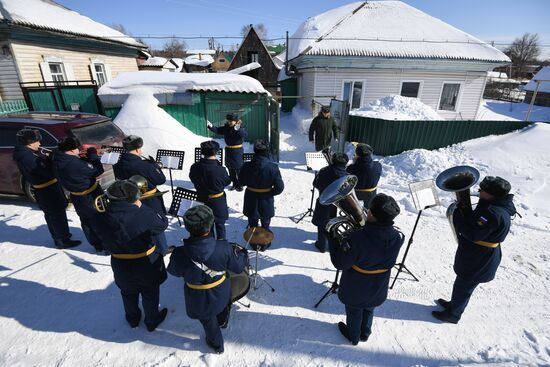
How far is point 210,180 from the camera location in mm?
4328

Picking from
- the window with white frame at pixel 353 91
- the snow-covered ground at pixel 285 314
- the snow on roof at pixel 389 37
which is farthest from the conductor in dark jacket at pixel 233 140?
the window with white frame at pixel 353 91

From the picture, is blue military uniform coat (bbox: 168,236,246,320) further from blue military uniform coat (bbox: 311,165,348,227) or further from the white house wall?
the white house wall

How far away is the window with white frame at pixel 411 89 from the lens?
558 inches

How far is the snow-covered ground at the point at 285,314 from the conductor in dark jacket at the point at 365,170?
134cm

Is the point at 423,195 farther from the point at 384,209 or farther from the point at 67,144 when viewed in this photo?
the point at 67,144

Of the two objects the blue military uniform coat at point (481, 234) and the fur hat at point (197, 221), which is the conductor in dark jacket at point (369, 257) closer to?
the blue military uniform coat at point (481, 234)

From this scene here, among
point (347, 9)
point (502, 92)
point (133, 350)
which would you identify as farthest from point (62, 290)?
point (502, 92)

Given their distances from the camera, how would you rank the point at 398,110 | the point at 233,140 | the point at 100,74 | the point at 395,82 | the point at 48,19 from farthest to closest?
the point at 100,74 → the point at 395,82 → the point at 48,19 → the point at 398,110 → the point at 233,140

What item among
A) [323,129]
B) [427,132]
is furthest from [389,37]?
[323,129]

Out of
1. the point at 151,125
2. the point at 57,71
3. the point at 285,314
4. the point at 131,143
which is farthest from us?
the point at 57,71

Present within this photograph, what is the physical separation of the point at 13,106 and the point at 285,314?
14.5 metres

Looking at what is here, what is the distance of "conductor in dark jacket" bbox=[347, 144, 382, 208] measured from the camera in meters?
4.64

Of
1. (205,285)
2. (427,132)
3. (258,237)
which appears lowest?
(258,237)

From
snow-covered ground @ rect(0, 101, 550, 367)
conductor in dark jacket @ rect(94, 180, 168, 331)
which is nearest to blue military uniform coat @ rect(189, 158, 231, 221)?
snow-covered ground @ rect(0, 101, 550, 367)
